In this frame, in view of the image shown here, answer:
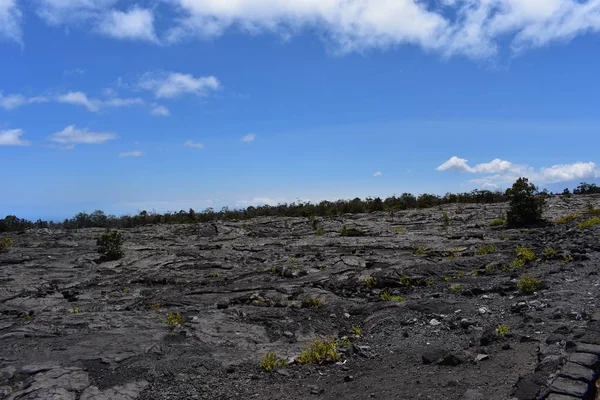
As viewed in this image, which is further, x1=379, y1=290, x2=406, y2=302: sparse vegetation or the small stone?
x1=379, y1=290, x2=406, y2=302: sparse vegetation

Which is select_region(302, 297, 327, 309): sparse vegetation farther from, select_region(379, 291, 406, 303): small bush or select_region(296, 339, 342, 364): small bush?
select_region(296, 339, 342, 364): small bush

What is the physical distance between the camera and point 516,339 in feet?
21.7

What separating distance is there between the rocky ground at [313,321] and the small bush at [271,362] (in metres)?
0.10

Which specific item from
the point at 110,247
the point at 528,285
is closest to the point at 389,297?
the point at 528,285

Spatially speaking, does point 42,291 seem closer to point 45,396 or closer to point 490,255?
point 45,396

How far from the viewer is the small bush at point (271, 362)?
255 inches

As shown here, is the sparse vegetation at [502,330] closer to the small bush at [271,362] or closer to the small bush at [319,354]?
the small bush at [319,354]

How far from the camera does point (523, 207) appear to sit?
17.8m

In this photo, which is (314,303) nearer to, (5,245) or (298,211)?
(5,245)

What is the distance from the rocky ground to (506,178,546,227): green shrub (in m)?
1.84

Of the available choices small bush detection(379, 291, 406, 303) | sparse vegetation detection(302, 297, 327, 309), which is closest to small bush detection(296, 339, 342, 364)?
sparse vegetation detection(302, 297, 327, 309)

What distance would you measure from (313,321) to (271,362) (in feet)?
6.55

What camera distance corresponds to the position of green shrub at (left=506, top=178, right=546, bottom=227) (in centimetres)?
1780

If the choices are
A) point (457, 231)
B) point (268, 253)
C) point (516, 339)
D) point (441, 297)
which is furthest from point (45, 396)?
point (457, 231)
